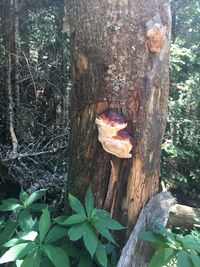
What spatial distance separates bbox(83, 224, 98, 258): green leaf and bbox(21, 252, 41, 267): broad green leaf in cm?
25

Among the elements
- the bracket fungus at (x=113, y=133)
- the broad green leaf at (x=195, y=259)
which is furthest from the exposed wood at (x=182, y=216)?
the bracket fungus at (x=113, y=133)

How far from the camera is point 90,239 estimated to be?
5.65 ft

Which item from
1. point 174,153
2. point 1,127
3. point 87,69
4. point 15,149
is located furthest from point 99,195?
point 174,153

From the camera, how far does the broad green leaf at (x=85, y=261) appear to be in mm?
1860

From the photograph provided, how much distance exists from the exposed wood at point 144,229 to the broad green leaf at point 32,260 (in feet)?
1.58

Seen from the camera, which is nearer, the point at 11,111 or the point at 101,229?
the point at 101,229

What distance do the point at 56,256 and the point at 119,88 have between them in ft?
3.14

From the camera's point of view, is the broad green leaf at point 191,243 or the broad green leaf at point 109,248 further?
the broad green leaf at point 109,248

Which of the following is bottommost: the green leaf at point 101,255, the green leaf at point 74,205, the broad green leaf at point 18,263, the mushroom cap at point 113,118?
the broad green leaf at point 18,263

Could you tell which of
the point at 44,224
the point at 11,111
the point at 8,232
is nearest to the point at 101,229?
the point at 44,224

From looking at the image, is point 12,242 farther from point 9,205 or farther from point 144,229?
point 144,229

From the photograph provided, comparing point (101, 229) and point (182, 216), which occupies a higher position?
point (101, 229)

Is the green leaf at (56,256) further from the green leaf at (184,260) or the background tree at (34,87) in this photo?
the background tree at (34,87)

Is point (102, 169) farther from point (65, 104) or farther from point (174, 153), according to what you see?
point (174, 153)
